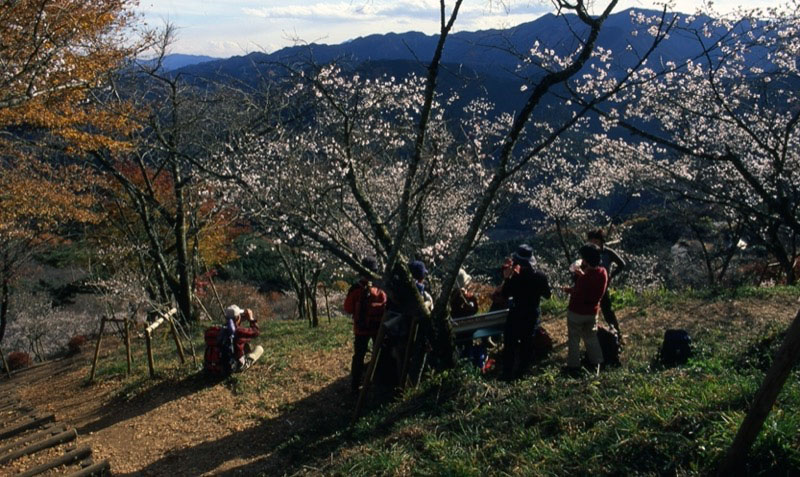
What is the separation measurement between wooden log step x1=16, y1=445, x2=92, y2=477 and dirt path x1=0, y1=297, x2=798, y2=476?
353mm

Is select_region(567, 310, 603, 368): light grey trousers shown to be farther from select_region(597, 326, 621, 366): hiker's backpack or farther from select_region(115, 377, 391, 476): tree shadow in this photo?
select_region(115, 377, 391, 476): tree shadow

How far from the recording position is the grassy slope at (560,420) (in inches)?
134

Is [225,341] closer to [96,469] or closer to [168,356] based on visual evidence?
[96,469]

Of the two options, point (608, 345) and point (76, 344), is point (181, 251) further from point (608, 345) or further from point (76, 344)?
point (608, 345)

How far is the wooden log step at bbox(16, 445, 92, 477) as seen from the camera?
5.55 m

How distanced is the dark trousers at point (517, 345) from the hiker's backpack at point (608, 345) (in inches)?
31.5

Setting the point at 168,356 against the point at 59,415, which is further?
the point at 168,356

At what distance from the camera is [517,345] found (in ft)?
21.9

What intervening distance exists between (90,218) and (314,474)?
1435 centimetres

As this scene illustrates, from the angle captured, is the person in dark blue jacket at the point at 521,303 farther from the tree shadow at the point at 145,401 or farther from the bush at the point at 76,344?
the bush at the point at 76,344

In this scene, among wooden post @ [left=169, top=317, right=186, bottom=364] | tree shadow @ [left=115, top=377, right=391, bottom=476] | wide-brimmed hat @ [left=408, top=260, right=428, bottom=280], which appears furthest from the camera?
wooden post @ [left=169, top=317, right=186, bottom=364]

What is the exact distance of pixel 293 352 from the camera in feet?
33.2

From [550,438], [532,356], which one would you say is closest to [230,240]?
[532,356]

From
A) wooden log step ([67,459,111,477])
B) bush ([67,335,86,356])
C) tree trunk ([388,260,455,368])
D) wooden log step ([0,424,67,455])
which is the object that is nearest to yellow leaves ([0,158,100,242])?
bush ([67,335,86,356])
